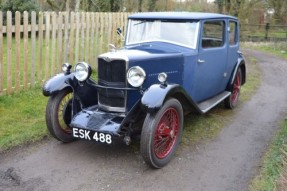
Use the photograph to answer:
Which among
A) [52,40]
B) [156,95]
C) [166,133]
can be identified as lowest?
[166,133]

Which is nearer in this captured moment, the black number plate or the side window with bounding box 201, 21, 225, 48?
the black number plate

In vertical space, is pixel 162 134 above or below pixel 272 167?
above

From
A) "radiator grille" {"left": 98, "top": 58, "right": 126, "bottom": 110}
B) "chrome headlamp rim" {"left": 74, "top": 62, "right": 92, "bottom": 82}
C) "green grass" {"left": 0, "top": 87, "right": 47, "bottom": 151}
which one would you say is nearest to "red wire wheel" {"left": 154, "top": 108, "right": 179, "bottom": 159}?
"radiator grille" {"left": 98, "top": 58, "right": 126, "bottom": 110}

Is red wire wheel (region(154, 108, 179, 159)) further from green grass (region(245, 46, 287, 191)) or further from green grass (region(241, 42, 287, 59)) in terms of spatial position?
green grass (region(241, 42, 287, 59))

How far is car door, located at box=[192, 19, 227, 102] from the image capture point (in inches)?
212

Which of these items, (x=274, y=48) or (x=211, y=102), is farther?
(x=274, y=48)

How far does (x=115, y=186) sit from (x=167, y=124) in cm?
109

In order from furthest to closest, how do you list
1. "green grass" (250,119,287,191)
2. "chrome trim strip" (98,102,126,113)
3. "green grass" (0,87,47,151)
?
"green grass" (0,87,47,151) < "chrome trim strip" (98,102,126,113) < "green grass" (250,119,287,191)

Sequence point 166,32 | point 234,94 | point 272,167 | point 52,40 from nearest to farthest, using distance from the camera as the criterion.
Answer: point 272,167 → point 166,32 → point 234,94 → point 52,40

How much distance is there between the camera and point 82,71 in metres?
4.71

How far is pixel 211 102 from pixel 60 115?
2.58 metres

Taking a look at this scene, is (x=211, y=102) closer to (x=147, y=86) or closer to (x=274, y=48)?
(x=147, y=86)

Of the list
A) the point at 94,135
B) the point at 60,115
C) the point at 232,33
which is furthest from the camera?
the point at 232,33

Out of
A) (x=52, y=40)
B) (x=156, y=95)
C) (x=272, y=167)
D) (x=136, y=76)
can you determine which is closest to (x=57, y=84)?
(x=136, y=76)
